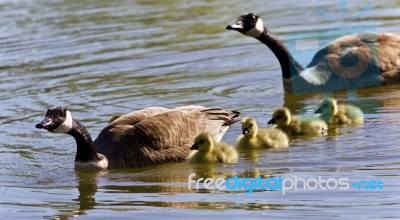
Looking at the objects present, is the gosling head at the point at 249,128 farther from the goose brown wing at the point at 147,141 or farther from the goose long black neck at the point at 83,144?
the goose long black neck at the point at 83,144

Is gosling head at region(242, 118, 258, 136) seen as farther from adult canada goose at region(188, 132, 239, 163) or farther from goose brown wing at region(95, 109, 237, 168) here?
goose brown wing at region(95, 109, 237, 168)

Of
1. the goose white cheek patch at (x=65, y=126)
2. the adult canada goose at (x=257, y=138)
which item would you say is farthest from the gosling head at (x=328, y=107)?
the goose white cheek patch at (x=65, y=126)

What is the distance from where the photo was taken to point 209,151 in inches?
447

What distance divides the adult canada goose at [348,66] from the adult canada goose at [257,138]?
133 inches

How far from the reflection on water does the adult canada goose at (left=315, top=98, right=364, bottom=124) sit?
17cm

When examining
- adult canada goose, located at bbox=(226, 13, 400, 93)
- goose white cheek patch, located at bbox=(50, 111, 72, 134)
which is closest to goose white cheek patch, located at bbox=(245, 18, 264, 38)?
adult canada goose, located at bbox=(226, 13, 400, 93)

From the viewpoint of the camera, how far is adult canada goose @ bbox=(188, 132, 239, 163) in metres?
11.3

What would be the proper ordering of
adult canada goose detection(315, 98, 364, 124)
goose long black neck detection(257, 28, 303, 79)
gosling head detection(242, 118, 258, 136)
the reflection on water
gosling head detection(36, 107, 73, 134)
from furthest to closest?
1. goose long black neck detection(257, 28, 303, 79)
2. adult canada goose detection(315, 98, 364, 124)
3. gosling head detection(242, 118, 258, 136)
4. gosling head detection(36, 107, 73, 134)
5. the reflection on water

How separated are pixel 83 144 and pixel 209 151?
1.41m

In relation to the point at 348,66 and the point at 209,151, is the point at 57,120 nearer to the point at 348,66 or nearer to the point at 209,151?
the point at 209,151

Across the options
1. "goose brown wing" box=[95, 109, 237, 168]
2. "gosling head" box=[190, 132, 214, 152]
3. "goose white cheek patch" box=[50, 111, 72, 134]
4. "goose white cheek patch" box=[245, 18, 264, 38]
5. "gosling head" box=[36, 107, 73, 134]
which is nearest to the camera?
"gosling head" box=[36, 107, 73, 134]

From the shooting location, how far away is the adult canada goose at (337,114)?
12766 millimetres

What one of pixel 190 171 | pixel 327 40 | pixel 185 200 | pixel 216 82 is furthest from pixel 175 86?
pixel 185 200

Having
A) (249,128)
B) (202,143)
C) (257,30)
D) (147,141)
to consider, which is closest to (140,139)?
(147,141)
